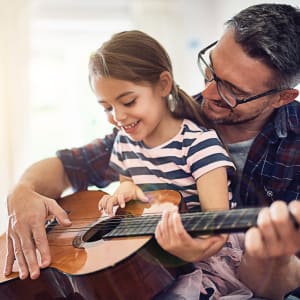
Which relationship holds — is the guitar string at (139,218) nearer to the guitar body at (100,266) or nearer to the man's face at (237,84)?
the guitar body at (100,266)

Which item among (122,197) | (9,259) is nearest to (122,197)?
(122,197)

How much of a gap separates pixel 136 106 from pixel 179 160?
0.12m

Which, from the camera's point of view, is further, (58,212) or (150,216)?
(58,212)

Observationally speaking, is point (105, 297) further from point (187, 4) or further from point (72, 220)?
point (187, 4)

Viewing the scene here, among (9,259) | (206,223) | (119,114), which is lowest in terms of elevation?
(9,259)

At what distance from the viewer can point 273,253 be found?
55 centimetres

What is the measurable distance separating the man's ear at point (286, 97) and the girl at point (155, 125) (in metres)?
0.12

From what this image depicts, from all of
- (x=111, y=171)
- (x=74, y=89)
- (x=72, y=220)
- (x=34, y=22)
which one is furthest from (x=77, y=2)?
(x=72, y=220)

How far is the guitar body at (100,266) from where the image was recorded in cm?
62

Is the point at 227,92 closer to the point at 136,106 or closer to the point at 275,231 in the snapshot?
the point at 136,106

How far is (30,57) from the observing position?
1.20 metres

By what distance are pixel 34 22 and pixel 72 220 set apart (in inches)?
24.7

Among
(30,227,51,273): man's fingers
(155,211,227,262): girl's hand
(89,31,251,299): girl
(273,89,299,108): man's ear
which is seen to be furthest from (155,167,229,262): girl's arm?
(273,89,299,108): man's ear

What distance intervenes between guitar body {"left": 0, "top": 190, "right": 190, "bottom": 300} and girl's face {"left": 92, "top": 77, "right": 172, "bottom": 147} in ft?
0.37
